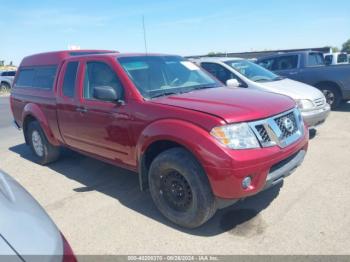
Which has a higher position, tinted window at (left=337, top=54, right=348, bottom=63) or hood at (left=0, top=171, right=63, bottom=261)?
tinted window at (left=337, top=54, right=348, bottom=63)

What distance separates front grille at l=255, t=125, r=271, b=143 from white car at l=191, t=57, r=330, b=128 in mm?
2188

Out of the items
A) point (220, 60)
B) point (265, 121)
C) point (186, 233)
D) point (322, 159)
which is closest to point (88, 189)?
point (186, 233)

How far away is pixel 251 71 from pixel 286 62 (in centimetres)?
290

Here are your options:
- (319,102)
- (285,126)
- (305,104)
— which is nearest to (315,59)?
(319,102)

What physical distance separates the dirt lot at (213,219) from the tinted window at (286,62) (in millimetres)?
4848

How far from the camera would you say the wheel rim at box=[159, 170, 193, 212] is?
333cm

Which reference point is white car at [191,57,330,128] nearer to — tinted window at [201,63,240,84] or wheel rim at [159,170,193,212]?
tinted window at [201,63,240,84]

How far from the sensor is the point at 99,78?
432cm

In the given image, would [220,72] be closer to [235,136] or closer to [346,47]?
[235,136]

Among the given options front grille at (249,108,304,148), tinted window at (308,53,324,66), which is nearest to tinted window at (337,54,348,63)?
tinted window at (308,53,324,66)

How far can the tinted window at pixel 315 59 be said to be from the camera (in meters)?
9.63

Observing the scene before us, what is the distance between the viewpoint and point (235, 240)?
3.15 metres

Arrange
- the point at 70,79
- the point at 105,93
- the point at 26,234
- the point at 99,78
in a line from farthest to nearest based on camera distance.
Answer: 1. the point at 70,79
2. the point at 99,78
3. the point at 105,93
4. the point at 26,234

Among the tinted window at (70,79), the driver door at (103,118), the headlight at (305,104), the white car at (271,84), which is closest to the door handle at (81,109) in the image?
the driver door at (103,118)
